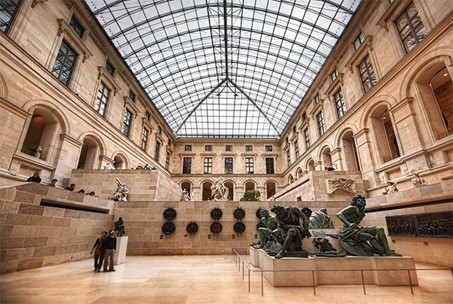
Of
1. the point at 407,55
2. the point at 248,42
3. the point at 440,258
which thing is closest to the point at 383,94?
the point at 407,55

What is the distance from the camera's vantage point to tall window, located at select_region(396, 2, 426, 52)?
1223cm

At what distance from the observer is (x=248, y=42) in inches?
969

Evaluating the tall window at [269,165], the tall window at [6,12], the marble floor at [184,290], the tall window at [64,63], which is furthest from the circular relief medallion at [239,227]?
the tall window at [269,165]

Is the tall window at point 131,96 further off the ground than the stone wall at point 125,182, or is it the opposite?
the tall window at point 131,96

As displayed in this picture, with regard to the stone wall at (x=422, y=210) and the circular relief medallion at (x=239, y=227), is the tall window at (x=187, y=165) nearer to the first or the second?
the circular relief medallion at (x=239, y=227)

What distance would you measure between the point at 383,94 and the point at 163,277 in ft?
55.6

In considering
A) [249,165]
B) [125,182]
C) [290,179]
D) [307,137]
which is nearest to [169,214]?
[125,182]

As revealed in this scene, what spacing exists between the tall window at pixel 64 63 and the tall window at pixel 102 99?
3.09 m

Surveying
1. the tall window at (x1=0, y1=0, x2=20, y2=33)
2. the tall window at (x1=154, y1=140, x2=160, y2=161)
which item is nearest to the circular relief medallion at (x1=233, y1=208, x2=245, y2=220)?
the tall window at (x1=0, y1=0, x2=20, y2=33)

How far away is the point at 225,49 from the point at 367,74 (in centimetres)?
1594

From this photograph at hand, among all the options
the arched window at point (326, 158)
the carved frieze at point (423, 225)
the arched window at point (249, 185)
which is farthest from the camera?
the arched window at point (249, 185)

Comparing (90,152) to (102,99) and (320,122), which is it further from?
(320,122)

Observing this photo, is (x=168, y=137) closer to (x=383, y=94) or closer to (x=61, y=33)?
(x=61, y=33)

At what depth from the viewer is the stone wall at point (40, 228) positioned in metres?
6.59
